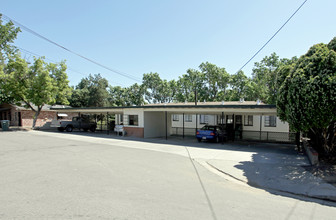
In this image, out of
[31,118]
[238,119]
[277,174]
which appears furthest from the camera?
[31,118]

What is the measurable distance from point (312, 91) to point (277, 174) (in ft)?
10.1

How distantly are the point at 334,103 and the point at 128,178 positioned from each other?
272 inches

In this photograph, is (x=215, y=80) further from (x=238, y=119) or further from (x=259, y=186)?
(x=259, y=186)

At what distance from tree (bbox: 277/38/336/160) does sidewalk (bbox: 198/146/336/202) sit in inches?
67.4

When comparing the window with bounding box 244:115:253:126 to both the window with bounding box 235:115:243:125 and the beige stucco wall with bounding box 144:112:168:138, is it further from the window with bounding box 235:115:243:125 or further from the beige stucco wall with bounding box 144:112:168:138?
the beige stucco wall with bounding box 144:112:168:138

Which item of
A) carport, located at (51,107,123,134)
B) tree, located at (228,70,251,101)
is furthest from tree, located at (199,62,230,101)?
carport, located at (51,107,123,134)

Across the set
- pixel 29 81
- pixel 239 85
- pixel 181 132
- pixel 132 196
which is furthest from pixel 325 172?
pixel 239 85

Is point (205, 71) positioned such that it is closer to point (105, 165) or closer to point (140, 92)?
point (140, 92)

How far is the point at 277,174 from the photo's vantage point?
24.5 feet

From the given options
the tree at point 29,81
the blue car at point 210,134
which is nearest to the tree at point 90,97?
the tree at point 29,81

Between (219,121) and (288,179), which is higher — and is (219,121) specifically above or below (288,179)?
above

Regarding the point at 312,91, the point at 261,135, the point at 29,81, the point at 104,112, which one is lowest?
the point at 261,135

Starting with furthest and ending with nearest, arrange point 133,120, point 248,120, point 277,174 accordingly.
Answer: point 248,120, point 133,120, point 277,174

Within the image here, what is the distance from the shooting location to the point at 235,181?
6.93 meters
